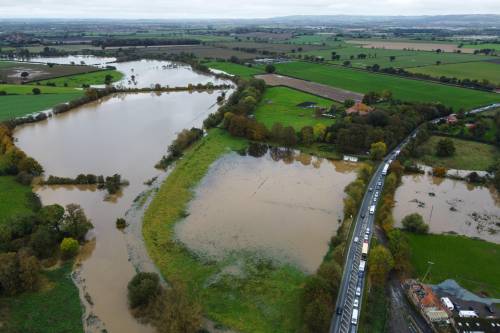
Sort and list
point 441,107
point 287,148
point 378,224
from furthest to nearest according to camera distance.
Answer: point 441,107
point 287,148
point 378,224

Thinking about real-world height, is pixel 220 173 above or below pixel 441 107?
below

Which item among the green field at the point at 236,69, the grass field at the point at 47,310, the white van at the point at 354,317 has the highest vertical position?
the green field at the point at 236,69

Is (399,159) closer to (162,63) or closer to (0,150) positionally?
(0,150)

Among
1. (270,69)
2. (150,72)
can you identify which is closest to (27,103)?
(150,72)

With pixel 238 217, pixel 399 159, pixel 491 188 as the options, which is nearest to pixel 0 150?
pixel 238 217

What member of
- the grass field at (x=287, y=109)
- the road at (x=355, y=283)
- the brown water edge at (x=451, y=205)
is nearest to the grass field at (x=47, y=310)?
the road at (x=355, y=283)

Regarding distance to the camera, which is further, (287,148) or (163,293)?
(287,148)

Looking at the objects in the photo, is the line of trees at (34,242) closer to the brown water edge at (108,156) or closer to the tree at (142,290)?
the brown water edge at (108,156)
